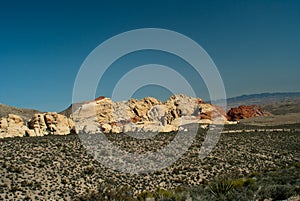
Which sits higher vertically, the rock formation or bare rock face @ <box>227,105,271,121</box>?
bare rock face @ <box>227,105,271,121</box>

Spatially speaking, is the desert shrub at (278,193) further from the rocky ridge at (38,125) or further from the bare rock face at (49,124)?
the bare rock face at (49,124)

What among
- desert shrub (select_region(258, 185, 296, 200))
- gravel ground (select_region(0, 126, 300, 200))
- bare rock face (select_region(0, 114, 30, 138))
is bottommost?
desert shrub (select_region(258, 185, 296, 200))

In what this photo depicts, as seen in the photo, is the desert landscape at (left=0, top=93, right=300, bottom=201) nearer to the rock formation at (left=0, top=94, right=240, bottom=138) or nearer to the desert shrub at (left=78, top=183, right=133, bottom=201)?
the desert shrub at (left=78, top=183, right=133, bottom=201)

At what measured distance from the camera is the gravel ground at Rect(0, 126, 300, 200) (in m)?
18.2

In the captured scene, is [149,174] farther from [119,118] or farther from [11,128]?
[119,118]

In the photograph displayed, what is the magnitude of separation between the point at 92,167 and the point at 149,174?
4229 mm

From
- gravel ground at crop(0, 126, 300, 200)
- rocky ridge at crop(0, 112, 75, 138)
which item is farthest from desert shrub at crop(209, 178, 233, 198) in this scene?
rocky ridge at crop(0, 112, 75, 138)

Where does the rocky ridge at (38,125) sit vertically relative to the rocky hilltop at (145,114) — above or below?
below

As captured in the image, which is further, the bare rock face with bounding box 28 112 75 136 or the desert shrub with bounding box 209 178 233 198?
the bare rock face with bounding box 28 112 75 136

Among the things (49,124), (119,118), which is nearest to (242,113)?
(119,118)

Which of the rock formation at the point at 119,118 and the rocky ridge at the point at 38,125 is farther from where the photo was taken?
the rock formation at the point at 119,118

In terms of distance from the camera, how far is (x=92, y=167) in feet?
74.1

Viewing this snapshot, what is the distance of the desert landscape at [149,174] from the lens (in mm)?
15222

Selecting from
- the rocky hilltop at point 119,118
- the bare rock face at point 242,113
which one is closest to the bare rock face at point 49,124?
the rocky hilltop at point 119,118
